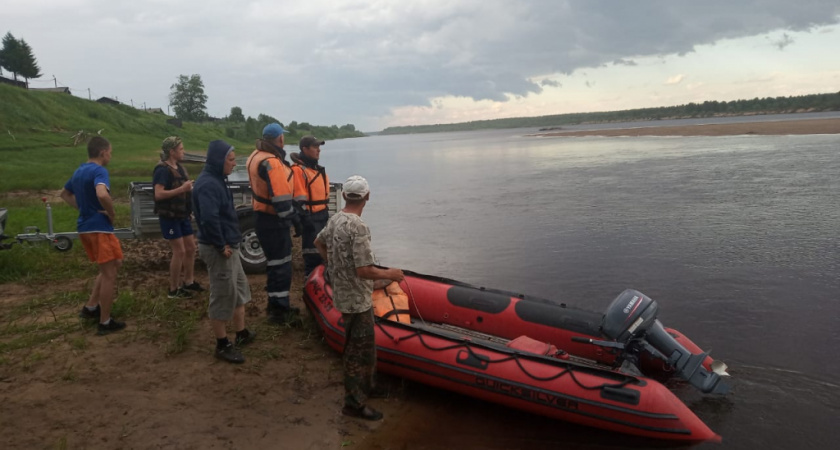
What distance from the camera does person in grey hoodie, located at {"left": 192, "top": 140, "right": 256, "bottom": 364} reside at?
14.2ft

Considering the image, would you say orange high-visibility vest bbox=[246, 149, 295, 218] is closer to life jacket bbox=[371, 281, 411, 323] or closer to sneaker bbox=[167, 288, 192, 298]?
life jacket bbox=[371, 281, 411, 323]

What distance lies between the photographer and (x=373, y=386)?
4.41 meters

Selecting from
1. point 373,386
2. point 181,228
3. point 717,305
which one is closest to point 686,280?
point 717,305

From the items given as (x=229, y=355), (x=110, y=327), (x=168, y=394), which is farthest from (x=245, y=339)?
(x=110, y=327)

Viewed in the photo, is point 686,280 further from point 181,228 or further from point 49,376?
point 49,376

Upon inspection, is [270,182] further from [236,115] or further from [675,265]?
[236,115]

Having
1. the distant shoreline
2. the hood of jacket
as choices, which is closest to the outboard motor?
the hood of jacket

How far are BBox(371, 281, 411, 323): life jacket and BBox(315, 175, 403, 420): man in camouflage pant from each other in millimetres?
986

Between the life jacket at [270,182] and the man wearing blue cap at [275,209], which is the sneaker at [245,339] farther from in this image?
the life jacket at [270,182]

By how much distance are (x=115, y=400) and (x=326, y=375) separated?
5.24 ft

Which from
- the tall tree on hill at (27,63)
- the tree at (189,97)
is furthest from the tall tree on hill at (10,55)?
the tree at (189,97)

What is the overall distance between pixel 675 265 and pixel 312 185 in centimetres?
592

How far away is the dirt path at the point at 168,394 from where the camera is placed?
358 centimetres

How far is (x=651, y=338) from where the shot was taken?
4523 millimetres
